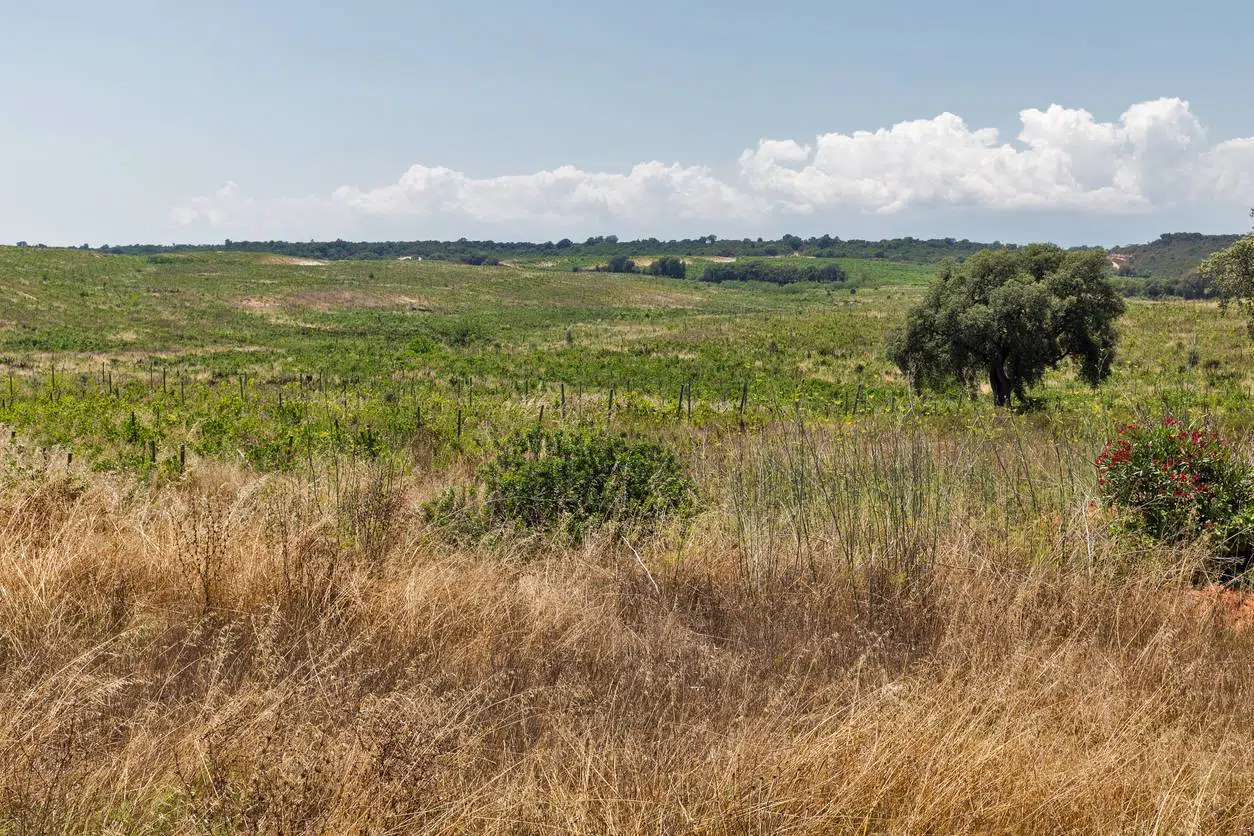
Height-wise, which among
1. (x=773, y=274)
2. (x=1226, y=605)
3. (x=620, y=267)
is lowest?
(x=1226, y=605)

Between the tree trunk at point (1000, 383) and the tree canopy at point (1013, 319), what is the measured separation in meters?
0.03

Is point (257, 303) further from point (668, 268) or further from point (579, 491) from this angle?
point (668, 268)

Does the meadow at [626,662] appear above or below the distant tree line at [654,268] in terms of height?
below

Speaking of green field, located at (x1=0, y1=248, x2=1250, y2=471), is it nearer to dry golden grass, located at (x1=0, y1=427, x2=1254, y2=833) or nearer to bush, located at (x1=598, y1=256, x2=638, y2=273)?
dry golden grass, located at (x1=0, y1=427, x2=1254, y2=833)

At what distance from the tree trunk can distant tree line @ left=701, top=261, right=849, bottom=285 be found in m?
113

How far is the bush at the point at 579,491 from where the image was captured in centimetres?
583

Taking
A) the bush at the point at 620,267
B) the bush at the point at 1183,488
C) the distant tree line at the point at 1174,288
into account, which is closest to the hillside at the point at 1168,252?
the distant tree line at the point at 1174,288

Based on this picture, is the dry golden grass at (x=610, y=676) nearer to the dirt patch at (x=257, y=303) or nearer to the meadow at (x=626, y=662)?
the meadow at (x=626, y=662)

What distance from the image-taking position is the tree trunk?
2347 centimetres

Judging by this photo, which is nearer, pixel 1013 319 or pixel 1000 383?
pixel 1013 319

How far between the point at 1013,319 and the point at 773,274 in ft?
392

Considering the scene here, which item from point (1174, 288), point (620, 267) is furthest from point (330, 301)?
point (1174, 288)

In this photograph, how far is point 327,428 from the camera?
495 inches

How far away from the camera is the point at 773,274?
139m
